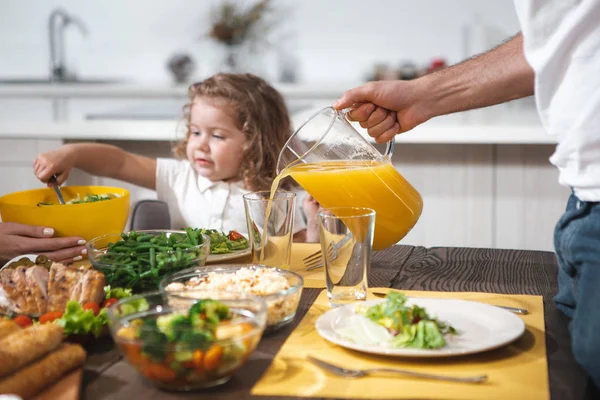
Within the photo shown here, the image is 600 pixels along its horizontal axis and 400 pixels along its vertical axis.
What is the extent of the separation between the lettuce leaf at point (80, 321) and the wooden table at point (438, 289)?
3 cm

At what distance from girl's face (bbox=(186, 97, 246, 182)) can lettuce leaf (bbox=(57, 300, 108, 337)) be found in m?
1.21

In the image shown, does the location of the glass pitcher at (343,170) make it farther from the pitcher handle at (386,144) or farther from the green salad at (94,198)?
the green salad at (94,198)

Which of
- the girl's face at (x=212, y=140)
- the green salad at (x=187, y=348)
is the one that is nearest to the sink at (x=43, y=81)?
the girl's face at (x=212, y=140)

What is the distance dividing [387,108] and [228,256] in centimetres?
42

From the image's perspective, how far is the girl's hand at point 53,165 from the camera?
1811 millimetres

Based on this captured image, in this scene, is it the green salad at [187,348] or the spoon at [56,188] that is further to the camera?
the spoon at [56,188]

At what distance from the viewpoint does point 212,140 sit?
2.14m

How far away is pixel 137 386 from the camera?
32.8 inches

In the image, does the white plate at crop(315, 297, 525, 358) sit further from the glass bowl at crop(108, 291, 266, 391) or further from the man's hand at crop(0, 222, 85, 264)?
the man's hand at crop(0, 222, 85, 264)

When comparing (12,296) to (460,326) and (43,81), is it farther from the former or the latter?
(43,81)

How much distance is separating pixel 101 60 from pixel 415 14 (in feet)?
6.44

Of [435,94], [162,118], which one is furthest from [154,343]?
[162,118]

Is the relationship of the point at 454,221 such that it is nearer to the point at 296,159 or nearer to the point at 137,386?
the point at 296,159

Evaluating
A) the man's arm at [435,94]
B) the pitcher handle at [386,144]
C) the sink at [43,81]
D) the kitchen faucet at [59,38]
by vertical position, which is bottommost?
the pitcher handle at [386,144]
